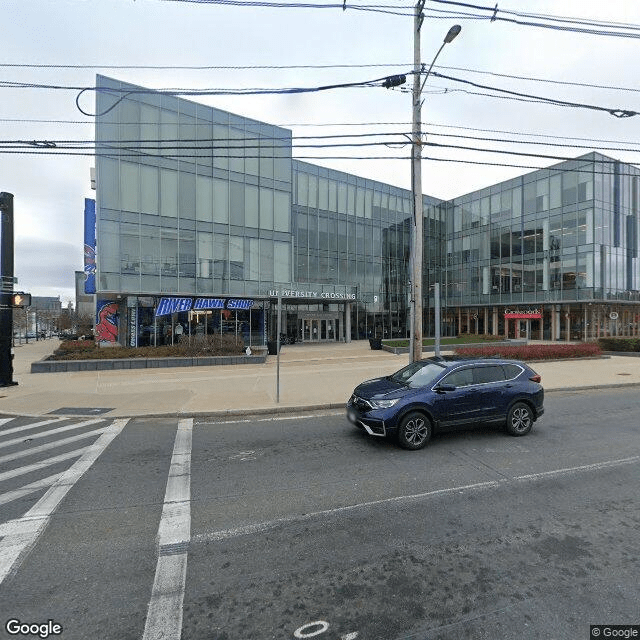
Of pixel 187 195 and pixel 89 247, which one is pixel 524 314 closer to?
pixel 187 195

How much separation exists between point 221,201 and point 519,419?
2337 centimetres

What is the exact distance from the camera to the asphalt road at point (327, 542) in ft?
8.54

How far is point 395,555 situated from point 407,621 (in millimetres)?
782

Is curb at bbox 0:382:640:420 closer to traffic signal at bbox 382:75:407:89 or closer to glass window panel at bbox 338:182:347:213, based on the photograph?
traffic signal at bbox 382:75:407:89

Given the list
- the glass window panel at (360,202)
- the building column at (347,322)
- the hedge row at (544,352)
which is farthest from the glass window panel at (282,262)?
the hedge row at (544,352)

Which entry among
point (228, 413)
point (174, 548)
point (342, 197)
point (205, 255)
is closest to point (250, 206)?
point (205, 255)

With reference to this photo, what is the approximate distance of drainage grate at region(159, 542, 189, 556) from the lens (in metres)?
3.39

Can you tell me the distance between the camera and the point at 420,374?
23.2 feet

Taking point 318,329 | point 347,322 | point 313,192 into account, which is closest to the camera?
point 347,322

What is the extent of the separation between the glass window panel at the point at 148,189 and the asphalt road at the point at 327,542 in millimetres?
19787

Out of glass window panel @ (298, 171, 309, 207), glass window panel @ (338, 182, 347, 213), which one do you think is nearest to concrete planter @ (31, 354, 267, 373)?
glass window panel @ (298, 171, 309, 207)

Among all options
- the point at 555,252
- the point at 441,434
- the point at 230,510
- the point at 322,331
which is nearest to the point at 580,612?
the point at 230,510

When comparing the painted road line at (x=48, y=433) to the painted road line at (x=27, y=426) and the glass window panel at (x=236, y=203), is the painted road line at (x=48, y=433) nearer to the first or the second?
the painted road line at (x=27, y=426)

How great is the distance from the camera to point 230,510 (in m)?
4.18
